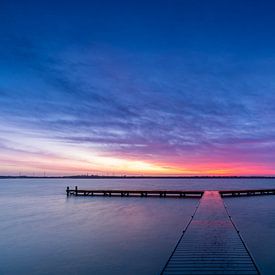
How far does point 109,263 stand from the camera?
556 inches

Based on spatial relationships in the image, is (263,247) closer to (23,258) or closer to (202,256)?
(202,256)

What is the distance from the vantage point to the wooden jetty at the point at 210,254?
32.7ft

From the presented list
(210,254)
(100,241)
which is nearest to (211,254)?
(210,254)

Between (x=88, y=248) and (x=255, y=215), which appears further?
(x=255, y=215)

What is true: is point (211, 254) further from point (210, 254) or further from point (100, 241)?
point (100, 241)

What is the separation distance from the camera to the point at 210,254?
37.1ft

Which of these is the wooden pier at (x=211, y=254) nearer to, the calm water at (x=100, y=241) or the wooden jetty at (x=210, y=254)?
the wooden jetty at (x=210, y=254)

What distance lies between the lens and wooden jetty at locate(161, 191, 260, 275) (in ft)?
32.7

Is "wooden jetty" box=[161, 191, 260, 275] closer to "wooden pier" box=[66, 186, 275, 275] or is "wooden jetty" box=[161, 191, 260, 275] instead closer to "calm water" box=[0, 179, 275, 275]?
"wooden pier" box=[66, 186, 275, 275]

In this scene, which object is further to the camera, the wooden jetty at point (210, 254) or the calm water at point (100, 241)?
the calm water at point (100, 241)

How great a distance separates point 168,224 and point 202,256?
13388 mm

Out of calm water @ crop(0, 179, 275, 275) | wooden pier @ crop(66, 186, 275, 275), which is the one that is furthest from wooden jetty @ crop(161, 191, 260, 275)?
calm water @ crop(0, 179, 275, 275)

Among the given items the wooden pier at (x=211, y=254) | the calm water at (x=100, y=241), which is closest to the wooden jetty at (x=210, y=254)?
the wooden pier at (x=211, y=254)

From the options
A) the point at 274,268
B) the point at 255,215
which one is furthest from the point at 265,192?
the point at 274,268
